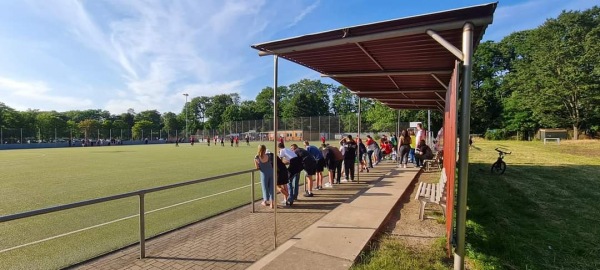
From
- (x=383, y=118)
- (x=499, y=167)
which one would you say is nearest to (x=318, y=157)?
(x=499, y=167)

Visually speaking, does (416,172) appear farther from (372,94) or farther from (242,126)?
(242,126)

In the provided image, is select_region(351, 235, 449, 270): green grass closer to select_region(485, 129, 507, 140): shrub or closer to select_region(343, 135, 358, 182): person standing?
select_region(343, 135, 358, 182): person standing

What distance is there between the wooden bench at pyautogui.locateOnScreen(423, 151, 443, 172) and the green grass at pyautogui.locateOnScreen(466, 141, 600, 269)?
1.86 meters

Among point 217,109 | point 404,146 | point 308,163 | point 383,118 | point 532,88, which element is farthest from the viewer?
point 217,109

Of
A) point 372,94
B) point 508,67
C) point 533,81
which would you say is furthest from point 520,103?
point 372,94

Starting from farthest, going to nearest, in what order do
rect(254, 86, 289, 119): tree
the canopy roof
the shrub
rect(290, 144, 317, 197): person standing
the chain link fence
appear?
rect(254, 86, 289, 119): tree → the shrub → the chain link fence → rect(290, 144, 317, 197): person standing → the canopy roof

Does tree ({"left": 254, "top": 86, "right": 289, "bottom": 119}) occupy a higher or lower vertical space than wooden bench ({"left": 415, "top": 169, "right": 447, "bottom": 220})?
higher

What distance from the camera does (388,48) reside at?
514 cm

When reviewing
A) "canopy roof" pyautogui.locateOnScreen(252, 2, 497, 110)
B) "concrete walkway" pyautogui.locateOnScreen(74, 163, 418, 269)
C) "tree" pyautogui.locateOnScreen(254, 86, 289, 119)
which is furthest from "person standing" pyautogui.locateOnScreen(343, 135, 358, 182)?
"tree" pyautogui.locateOnScreen(254, 86, 289, 119)

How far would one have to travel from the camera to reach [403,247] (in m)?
4.95

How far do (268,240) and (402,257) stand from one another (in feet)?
7.09

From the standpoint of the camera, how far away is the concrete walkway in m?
4.38

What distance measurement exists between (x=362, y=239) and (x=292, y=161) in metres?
3.40

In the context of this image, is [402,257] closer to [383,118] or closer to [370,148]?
[370,148]
